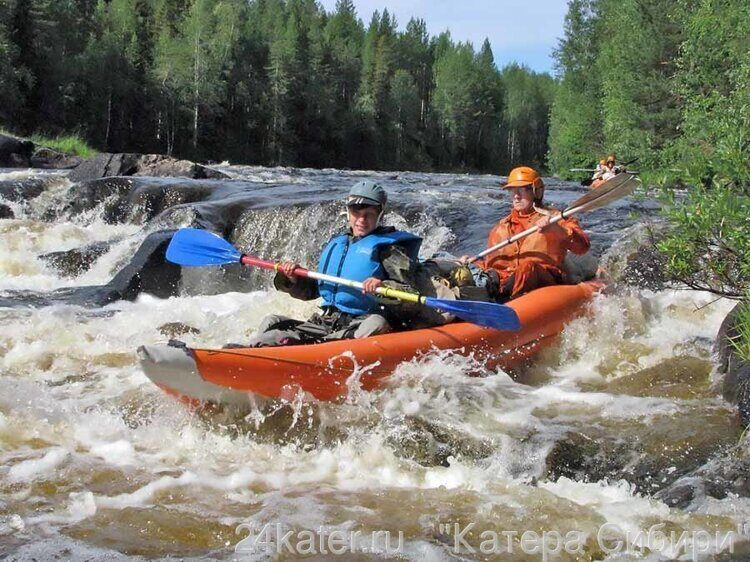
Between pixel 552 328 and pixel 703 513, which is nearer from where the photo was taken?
pixel 703 513

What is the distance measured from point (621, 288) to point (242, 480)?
4.19 metres

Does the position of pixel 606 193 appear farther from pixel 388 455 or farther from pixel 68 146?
pixel 68 146

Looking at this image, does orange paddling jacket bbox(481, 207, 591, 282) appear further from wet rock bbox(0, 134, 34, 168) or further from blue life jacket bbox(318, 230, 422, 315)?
wet rock bbox(0, 134, 34, 168)

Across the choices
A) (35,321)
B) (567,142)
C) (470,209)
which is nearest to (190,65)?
(567,142)

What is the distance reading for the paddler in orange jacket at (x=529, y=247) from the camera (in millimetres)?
5855

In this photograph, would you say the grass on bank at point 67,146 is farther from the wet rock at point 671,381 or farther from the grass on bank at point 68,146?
the wet rock at point 671,381

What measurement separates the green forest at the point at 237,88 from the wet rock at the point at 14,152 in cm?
861

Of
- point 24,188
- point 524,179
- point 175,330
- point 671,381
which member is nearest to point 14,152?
point 24,188

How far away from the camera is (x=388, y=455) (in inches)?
146

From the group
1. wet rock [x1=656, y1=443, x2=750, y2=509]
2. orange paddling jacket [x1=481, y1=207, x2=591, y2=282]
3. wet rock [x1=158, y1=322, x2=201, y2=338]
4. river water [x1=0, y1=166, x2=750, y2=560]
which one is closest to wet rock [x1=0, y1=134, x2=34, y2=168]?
river water [x1=0, y1=166, x2=750, y2=560]

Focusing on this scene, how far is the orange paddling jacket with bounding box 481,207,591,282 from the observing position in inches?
233

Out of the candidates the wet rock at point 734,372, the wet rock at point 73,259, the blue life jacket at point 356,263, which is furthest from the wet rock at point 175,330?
the wet rock at point 734,372

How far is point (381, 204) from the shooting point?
443 cm

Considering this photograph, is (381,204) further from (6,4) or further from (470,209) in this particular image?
(6,4)
